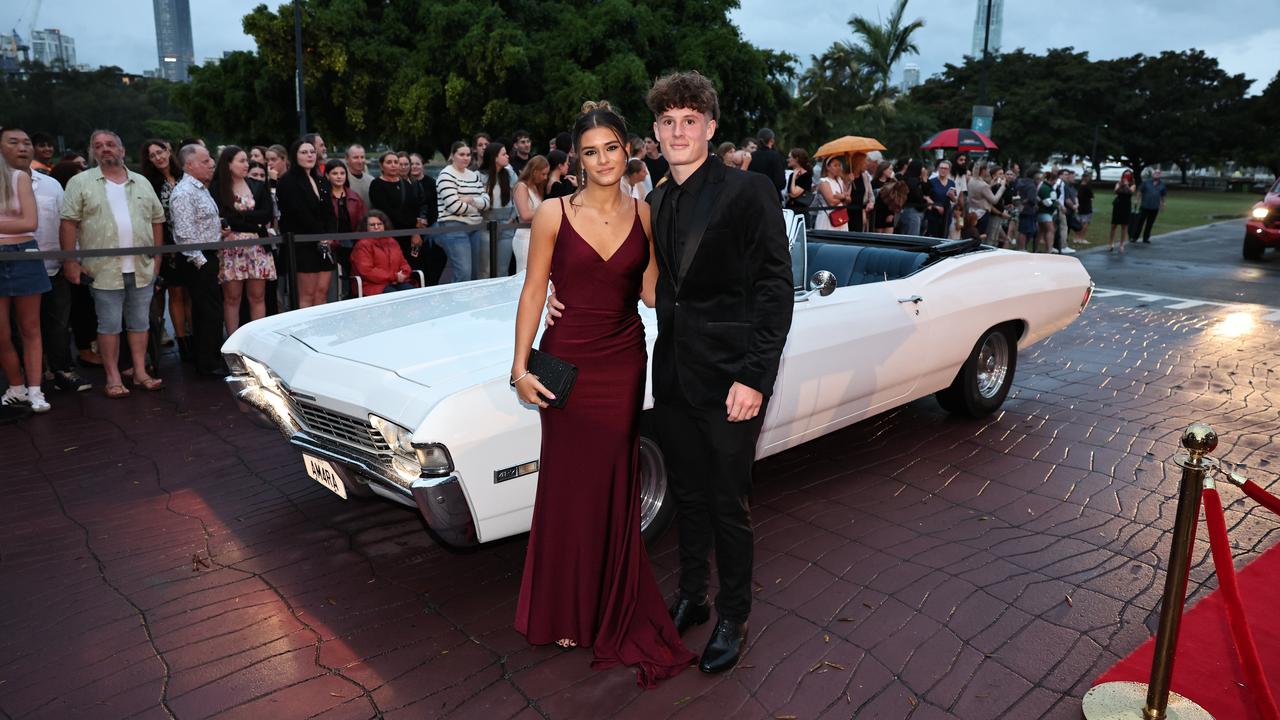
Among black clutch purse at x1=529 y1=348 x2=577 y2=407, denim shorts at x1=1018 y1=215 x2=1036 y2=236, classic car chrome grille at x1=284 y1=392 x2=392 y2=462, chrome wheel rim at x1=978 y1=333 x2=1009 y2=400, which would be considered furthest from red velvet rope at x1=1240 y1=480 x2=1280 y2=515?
denim shorts at x1=1018 y1=215 x2=1036 y2=236

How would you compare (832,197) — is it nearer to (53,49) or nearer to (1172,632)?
(1172,632)

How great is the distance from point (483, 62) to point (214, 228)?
1887 cm

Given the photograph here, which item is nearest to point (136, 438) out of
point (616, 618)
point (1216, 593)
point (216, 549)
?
Result: point (216, 549)

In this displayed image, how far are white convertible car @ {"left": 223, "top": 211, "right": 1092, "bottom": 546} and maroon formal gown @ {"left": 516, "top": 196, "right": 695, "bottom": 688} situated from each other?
0.33 metres

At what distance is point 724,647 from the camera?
2969 mm

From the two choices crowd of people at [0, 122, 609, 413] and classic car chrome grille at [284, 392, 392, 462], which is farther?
crowd of people at [0, 122, 609, 413]

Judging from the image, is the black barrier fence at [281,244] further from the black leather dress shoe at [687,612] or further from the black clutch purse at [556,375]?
the black clutch purse at [556,375]

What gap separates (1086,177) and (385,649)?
1853cm

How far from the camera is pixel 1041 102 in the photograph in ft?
179

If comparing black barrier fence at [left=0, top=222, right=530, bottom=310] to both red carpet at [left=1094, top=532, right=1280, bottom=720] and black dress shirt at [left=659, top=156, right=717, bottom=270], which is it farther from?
red carpet at [left=1094, top=532, right=1280, bottom=720]

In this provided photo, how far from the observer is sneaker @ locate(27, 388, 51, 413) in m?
5.80

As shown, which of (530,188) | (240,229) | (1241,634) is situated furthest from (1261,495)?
(240,229)

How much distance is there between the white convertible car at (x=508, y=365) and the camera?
313 centimetres

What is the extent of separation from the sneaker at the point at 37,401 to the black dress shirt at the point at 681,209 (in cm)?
513
